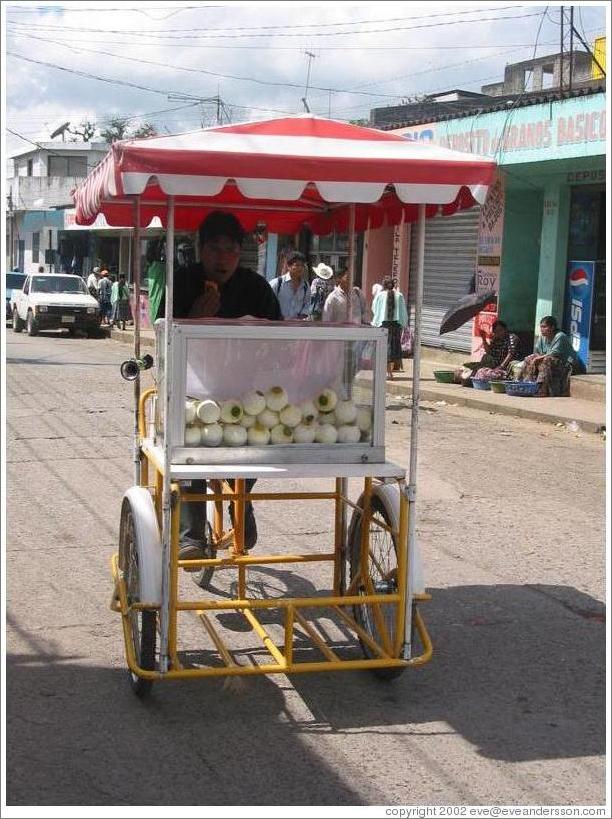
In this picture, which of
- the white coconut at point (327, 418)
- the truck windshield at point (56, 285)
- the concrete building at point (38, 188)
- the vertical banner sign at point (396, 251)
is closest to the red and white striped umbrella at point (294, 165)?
the white coconut at point (327, 418)

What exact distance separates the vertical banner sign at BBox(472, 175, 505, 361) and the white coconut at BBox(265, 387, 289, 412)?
15642 millimetres

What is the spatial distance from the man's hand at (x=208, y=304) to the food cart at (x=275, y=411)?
0.28 meters

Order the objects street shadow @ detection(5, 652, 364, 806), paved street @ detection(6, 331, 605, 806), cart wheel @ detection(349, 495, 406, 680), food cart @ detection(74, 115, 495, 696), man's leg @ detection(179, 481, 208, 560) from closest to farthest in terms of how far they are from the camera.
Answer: street shadow @ detection(5, 652, 364, 806) < paved street @ detection(6, 331, 605, 806) < food cart @ detection(74, 115, 495, 696) < cart wheel @ detection(349, 495, 406, 680) < man's leg @ detection(179, 481, 208, 560)

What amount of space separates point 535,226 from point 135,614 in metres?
16.7

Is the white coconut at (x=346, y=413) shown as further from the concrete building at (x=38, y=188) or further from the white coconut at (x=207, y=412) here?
the concrete building at (x=38, y=188)

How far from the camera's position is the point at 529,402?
621 inches

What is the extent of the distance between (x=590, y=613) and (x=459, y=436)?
6.83 m

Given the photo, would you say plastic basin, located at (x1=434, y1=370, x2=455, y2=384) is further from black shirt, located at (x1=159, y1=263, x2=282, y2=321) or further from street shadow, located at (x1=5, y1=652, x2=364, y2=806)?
street shadow, located at (x1=5, y1=652, x2=364, y2=806)

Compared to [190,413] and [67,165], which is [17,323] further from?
[67,165]

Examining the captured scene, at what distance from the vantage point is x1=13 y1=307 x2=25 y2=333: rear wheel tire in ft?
102

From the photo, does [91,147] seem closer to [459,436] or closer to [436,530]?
[459,436]

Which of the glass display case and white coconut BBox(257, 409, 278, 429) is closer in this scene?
the glass display case

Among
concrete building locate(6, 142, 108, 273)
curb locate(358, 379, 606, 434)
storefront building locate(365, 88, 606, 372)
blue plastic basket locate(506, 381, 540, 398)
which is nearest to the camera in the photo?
curb locate(358, 379, 606, 434)

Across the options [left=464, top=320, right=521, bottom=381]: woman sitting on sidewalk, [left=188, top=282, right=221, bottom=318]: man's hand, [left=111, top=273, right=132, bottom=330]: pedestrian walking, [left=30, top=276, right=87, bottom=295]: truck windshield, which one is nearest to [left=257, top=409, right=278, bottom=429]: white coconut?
[left=188, top=282, right=221, bottom=318]: man's hand
